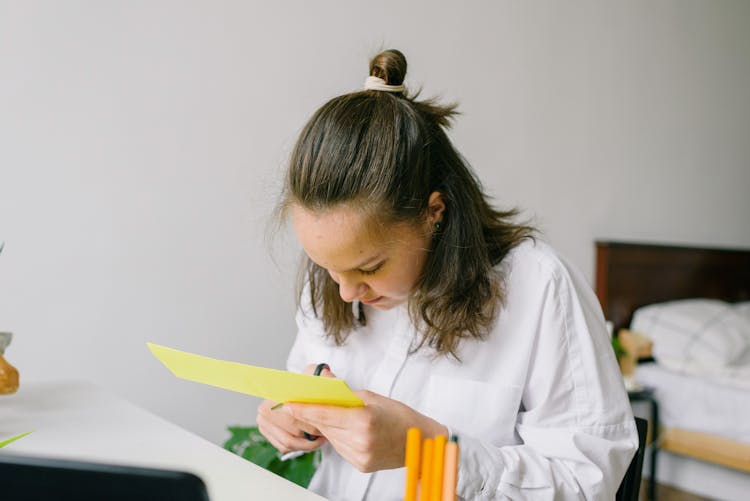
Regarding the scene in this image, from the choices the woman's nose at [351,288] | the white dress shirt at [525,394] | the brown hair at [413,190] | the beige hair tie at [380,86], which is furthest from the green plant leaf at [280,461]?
the beige hair tie at [380,86]

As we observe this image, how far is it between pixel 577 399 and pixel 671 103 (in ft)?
8.65

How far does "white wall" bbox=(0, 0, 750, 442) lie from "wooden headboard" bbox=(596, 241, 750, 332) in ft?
1.15

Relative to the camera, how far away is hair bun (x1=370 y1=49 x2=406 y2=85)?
1054mm

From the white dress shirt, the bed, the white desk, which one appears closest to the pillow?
the bed

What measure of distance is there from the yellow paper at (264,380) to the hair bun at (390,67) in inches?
20.6

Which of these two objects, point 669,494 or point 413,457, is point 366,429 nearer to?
point 413,457

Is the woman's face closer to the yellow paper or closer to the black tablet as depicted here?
the yellow paper

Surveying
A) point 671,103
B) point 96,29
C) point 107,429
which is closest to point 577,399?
point 107,429

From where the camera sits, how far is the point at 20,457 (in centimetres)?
41

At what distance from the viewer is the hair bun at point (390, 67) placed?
1054mm

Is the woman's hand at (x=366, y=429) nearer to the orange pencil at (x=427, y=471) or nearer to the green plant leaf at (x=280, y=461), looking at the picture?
the orange pencil at (x=427, y=471)

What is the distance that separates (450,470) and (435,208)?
59 centimetres

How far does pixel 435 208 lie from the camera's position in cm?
104

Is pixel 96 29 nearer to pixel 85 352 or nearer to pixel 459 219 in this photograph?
pixel 85 352
